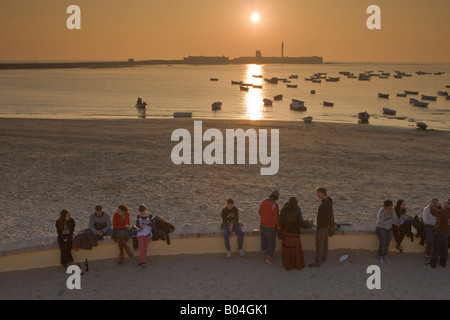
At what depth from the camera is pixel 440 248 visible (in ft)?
31.8

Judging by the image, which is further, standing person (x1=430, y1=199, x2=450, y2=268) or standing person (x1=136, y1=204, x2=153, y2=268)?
standing person (x1=136, y1=204, x2=153, y2=268)

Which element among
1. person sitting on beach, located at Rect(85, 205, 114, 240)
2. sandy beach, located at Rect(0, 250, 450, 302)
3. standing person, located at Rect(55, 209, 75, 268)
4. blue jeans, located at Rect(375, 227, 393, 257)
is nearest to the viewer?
sandy beach, located at Rect(0, 250, 450, 302)

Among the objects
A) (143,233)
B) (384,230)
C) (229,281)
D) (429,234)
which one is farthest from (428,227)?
(143,233)

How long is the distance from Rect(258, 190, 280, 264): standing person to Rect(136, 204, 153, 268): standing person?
2.53 metres

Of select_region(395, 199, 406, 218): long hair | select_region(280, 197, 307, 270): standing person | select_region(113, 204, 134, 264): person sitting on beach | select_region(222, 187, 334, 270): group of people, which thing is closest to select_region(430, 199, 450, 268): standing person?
select_region(395, 199, 406, 218): long hair

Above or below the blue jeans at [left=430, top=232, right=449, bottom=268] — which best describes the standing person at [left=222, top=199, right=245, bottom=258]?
above

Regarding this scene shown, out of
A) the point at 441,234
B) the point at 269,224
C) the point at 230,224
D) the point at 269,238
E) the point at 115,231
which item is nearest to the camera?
the point at 441,234

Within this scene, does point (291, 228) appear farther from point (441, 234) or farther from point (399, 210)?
point (441, 234)

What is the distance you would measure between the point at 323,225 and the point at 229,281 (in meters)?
2.37

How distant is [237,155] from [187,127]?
13.5 meters

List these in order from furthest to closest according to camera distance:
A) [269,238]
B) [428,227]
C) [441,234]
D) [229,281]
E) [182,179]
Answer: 1. [182,179]
2. [428,227]
3. [269,238]
4. [441,234]
5. [229,281]

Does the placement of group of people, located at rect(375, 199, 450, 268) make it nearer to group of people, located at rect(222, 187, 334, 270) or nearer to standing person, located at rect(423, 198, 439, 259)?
standing person, located at rect(423, 198, 439, 259)

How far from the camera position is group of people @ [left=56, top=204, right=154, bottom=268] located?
9.38m

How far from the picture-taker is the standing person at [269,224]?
31.4 ft
